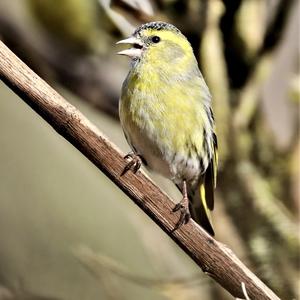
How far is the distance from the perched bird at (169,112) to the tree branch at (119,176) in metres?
0.29

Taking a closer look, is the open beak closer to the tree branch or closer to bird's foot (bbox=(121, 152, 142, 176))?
bird's foot (bbox=(121, 152, 142, 176))

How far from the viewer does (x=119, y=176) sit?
1.21 metres

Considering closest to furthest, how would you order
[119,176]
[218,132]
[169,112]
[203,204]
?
[119,176], [169,112], [203,204], [218,132]

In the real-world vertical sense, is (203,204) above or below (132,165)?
above

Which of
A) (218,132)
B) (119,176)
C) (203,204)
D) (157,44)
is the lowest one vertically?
(119,176)

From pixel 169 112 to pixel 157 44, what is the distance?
0.14 meters

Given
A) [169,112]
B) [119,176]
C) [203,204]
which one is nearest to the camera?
[119,176]

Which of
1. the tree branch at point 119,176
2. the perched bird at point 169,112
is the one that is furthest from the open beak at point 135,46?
the tree branch at point 119,176

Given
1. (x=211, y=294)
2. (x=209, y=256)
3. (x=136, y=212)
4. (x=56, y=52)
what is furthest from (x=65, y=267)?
(x=209, y=256)

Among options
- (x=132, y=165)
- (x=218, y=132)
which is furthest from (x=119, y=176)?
(x=218, y=132)

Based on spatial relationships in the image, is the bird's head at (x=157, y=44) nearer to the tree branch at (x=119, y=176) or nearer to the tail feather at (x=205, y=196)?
the tail feather at (x=205, y=196)

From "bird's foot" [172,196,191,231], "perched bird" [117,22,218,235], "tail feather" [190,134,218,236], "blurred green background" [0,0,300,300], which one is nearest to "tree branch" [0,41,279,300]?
"bird's foot" [172,196,191,231]

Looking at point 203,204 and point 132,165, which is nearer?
point 132,165

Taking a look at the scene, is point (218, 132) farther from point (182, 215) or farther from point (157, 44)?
point (182, 215)
